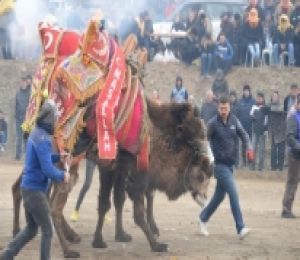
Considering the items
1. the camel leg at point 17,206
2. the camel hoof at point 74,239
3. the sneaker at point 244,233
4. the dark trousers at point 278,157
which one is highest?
the camel leg at point 17,206

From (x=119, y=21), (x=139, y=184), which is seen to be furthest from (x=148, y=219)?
(x=119, y=21)

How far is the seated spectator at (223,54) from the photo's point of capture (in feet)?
88.5

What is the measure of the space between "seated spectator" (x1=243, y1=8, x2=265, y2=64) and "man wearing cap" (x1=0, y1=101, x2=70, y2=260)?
16.1 metres

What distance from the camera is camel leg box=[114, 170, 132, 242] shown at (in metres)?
13.2

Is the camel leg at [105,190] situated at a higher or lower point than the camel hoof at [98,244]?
higher

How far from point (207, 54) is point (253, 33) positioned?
58.9 inches

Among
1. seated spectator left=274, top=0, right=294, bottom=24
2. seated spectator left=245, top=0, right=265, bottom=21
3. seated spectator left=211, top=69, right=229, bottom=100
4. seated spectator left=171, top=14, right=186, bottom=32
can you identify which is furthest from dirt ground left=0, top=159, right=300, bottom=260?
seated spectator left=171, top=14, right=186, bottom=32

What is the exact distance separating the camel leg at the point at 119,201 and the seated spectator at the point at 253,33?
1360 cm

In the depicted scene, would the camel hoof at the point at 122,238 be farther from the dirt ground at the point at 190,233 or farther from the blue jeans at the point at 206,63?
the blue jeans at the point at 206,63

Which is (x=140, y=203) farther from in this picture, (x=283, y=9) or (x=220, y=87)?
(x=283, y=9)

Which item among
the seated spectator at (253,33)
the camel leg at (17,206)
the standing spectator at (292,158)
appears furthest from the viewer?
the seated spectator at (253,33)

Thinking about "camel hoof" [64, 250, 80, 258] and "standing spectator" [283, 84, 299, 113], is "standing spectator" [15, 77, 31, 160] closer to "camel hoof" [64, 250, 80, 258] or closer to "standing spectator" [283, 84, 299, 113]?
"standing spectator" [283, 84, 299, 113]

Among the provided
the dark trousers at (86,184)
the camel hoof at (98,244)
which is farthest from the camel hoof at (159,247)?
the dark trousers at (86,184)

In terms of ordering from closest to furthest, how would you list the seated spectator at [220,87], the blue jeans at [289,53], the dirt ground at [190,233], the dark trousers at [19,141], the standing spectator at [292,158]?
the dirt ground at [190,233], the standing spectator at [292,158], the seated spectator at [220,87], the dark trousers at [19,141], the blue jeans at [289,53]
